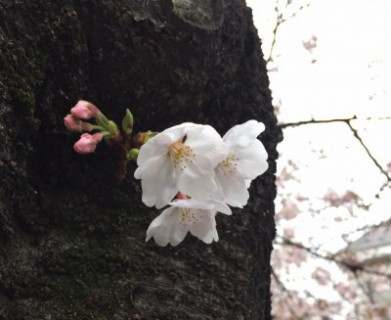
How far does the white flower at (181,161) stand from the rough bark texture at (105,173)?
0.23m

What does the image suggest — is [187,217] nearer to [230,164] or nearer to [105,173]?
[230,164]

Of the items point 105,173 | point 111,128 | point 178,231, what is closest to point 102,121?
point 111,128

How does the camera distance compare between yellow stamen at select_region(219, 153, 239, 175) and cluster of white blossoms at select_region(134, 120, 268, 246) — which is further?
yellow stamen at select_region(219, 153, 239, 175)

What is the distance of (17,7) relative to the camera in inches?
37.9

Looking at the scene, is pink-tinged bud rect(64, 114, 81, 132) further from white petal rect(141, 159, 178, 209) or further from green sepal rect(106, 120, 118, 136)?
white petal rect(141, 159, 178, 209)

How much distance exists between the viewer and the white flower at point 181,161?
854mm

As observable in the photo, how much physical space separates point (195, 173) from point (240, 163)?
14 cm

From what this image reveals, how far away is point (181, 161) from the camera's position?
89 centimetres

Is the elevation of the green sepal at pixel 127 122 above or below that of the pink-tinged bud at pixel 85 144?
above

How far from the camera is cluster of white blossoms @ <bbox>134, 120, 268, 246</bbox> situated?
855mm

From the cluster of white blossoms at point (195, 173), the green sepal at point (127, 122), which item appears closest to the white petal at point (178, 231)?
the cluster of white blossoms at point (195, 173)

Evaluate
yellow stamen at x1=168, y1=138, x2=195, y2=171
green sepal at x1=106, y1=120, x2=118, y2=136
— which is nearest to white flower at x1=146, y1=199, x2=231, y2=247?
yellow stamen at x1=168, y1=138, x2=195, y2=171

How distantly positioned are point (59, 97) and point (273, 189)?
2.36 ft

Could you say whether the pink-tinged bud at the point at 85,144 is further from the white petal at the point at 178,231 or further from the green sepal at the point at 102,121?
the white petal at the point at 178,231
